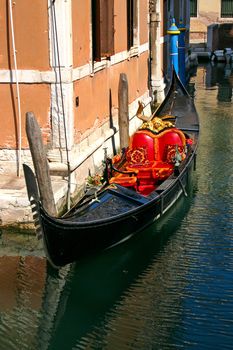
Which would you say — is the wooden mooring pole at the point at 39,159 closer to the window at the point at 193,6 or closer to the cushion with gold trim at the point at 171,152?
the cushion with gold trim at the point at 171,152

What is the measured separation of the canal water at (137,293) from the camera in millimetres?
4277

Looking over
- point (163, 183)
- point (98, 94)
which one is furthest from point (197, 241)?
point (98, 94)

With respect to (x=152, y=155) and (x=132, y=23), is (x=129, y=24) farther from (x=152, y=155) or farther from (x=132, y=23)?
(x=152, y=155)

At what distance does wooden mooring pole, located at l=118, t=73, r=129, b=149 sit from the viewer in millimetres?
7906

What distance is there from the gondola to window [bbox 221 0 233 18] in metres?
20.0

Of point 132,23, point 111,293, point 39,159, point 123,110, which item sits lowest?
point 111,293

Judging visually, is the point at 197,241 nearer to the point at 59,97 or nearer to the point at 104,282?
the point at 104,282

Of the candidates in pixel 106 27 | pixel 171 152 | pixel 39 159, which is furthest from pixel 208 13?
pixel 39 159

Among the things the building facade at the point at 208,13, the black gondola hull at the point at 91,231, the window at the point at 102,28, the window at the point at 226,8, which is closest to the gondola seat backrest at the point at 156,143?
the window at the point at 102,28

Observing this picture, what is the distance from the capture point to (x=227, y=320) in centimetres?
445

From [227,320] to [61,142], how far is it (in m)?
2.58

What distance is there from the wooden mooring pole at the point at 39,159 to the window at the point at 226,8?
24.1 m

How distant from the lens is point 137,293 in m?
4.93

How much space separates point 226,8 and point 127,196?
77.4 ft
